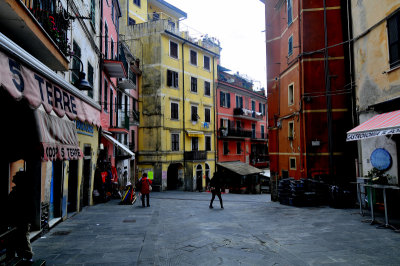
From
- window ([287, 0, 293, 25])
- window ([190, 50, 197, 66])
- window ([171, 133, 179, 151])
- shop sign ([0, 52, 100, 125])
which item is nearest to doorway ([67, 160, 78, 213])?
shop sign ([0, 52, 100, 125])

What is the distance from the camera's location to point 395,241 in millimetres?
6676

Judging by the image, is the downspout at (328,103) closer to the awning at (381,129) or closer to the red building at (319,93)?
the red building at (319,93)

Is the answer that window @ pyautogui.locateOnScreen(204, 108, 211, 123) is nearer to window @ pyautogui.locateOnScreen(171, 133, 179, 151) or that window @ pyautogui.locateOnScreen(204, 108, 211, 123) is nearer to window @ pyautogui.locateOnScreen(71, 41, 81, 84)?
window @ pyautogui.locateOnScreen(171, 133, 179, 151)

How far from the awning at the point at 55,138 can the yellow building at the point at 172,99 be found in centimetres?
2198

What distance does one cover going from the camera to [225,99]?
3475 centimetres

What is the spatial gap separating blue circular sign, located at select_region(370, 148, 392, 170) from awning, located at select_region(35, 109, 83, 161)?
10.8 m

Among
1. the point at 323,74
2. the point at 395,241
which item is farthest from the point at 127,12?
the point at 395,241

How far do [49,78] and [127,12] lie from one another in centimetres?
2833

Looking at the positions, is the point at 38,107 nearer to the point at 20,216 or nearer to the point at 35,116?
the point at 35,116

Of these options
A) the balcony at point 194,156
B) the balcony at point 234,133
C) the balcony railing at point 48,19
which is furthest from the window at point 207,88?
the balcony railing at point 48,19

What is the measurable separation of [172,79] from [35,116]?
81.4 feet

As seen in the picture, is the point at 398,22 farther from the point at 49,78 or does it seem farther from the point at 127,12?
the point at 127,12

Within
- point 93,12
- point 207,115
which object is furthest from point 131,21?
point 93,12

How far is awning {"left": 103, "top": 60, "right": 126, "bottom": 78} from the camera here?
15265mm
